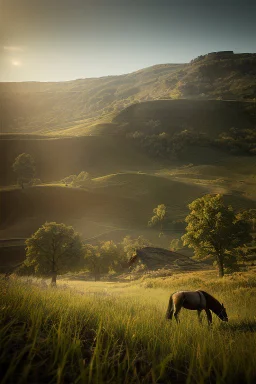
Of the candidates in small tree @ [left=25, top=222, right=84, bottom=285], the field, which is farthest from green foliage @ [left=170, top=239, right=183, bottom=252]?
the field

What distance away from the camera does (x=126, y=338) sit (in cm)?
401

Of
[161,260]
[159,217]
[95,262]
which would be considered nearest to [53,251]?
[95,262]

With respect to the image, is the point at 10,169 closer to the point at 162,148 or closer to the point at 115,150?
the point at 115,150

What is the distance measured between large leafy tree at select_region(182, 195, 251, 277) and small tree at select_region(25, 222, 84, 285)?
1893 cm

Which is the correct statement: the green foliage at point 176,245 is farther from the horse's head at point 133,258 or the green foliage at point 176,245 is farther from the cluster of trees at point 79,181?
the cluster of trees at point 79,181

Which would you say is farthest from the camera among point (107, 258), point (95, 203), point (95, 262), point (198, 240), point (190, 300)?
point (95, 203)

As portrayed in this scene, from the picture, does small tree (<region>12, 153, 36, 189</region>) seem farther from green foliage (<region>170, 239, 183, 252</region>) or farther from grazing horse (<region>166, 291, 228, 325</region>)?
grazing horse (<region>166, 291, 228, 325</region>)

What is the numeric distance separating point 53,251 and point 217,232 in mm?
25262

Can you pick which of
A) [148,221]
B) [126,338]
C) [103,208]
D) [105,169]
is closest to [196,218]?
[126,338]

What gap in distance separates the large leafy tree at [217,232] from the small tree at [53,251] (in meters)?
18.9

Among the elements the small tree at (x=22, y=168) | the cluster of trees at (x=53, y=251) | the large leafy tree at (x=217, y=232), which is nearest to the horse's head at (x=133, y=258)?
the cluster of trees at (x=53, y=251)

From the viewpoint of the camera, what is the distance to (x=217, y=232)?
3294cm

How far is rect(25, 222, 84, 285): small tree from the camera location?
37.9 m

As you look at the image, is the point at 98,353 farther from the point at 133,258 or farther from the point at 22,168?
the point at 22,168
